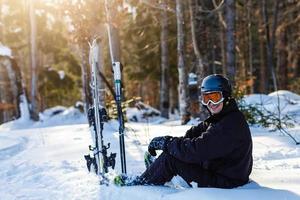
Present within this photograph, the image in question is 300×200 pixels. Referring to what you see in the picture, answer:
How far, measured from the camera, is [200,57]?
40.4 ft

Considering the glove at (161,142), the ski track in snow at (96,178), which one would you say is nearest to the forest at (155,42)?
the ski track in snow at (96,178)

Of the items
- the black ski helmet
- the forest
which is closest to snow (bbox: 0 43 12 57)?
the forest

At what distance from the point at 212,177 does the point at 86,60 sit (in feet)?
32.2

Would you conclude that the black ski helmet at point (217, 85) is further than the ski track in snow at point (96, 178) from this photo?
Yes

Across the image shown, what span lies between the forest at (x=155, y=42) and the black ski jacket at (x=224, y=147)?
19.1 ft

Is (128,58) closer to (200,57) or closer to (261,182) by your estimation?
(200,57)

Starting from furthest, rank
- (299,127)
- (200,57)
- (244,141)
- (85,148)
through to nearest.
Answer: (200,57), (299,127), (85,148), (244,141)

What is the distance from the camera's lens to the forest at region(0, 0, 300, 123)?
488 inches

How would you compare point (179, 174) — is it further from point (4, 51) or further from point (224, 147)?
point (4, 51)

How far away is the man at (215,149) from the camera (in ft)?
14.2

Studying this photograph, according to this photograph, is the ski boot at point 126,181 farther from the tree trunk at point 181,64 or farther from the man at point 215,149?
the tree trunk at point 181,64

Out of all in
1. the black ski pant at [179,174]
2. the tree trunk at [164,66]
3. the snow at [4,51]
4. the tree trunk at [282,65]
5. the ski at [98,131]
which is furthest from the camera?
the tree trunk at [282,65]

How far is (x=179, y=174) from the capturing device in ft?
15.4

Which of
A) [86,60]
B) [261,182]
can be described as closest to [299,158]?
[261,182]
